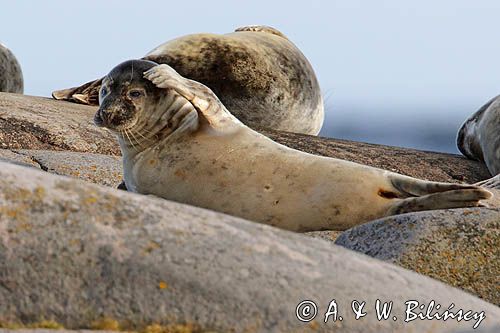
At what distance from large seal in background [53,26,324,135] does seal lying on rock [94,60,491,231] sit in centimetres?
385

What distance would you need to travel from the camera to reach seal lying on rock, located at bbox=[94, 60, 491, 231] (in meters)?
4.35

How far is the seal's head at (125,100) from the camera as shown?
475cm

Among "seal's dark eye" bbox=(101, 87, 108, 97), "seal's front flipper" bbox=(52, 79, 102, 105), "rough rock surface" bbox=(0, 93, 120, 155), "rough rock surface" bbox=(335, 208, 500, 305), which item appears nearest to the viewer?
"rough rock surface" bbox=(335, 208, 500, 305)

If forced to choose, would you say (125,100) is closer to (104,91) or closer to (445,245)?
(104,91)

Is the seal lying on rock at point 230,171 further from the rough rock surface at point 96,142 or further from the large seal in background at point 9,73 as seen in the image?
the large seal in background at point 9,73

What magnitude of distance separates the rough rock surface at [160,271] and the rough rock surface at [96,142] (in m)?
4.50

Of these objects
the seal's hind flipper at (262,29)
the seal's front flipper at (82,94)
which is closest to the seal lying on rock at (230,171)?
the seal's front flipper at (82,94)

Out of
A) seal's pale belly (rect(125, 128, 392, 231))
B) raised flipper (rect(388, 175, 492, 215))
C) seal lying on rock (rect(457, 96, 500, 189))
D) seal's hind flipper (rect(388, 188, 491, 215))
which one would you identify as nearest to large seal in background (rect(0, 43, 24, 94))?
seal lying on rock (rect(457, 96, 500, 189))

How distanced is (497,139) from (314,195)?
14.4 feet

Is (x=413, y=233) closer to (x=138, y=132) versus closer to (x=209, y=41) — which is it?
(x=138, y=132)

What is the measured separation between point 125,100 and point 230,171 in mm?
708

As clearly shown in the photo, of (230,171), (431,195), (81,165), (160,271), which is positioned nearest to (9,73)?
(81,165)

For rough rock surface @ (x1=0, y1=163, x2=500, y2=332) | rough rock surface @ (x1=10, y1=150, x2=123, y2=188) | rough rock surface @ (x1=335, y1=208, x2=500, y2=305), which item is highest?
rough rock surface @ (x1=0, y1=163, x2=500, y2=332)

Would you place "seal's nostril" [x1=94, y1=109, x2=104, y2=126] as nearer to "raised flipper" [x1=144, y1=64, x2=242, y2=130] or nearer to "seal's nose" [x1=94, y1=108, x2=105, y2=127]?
"seal's nose" [x1=94, y1=108, x2=105, y2=127]
